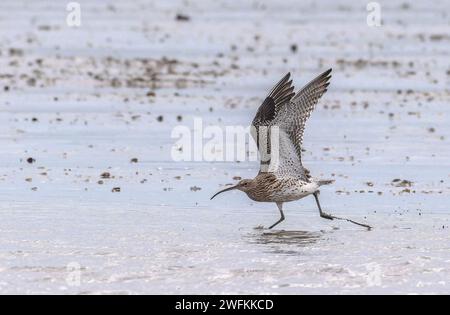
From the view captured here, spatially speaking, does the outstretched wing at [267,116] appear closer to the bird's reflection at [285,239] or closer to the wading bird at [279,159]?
the wading bird at [279,159]

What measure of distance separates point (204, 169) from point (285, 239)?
14.0ft

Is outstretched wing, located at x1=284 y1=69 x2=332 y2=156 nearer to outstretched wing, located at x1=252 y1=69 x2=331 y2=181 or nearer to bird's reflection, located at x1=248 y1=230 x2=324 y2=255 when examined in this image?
outstretched wing, located at x1=252 y1=69 x2=331 y2=181

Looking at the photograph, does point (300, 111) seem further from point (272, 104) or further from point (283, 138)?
point (283, 138)

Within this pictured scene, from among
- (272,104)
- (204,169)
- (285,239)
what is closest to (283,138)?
(272,104)

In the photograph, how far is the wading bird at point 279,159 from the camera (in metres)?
12.8

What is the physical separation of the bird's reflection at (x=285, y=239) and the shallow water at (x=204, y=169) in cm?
2

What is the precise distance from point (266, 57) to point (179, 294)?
20.9 meters

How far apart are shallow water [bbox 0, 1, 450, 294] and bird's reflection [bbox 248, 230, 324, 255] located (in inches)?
0.8

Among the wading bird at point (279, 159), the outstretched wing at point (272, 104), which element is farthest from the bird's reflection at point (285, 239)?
the outstretched wing at point (272, 104)

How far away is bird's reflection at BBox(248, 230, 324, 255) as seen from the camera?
1169 centimetres

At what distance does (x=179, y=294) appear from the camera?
9.77m

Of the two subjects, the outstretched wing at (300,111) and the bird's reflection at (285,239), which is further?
the outstretched wing at (300,111)

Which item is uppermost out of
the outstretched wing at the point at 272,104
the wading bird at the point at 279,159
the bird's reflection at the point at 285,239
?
the outstretched wing at the point at 272,104

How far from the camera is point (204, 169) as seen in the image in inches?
644
